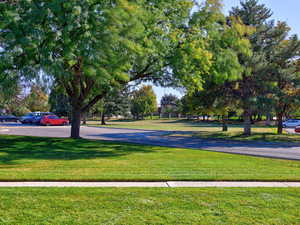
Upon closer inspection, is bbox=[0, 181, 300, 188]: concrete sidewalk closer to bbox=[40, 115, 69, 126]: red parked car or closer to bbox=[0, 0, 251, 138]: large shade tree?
bbox=[0, 0, 251, 138]: large shade tree

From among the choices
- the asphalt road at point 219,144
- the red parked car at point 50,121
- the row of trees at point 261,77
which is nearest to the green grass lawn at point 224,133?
the row of trees at point 261,77

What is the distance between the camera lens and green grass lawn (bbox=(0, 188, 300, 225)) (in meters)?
4.80

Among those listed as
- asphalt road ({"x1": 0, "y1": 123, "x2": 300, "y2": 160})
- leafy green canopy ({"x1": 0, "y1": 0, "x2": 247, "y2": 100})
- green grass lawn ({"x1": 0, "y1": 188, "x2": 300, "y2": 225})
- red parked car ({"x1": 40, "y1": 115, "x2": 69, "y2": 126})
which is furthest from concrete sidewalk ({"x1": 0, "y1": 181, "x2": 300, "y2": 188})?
red parked car ({"x1": 40, "y1": 115, "x2": 69, "y2": 126})

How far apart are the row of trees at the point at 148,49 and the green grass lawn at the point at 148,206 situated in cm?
640

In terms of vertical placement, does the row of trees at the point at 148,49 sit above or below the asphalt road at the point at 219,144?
above

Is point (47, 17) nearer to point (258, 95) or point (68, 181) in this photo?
point (68, 181)

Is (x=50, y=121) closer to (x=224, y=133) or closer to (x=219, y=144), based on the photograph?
(x=224, y=133)

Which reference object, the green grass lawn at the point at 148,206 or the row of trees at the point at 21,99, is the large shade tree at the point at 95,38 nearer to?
the row of trees at the point at 21,99

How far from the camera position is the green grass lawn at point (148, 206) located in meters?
4.80

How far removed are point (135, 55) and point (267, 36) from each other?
1909cm

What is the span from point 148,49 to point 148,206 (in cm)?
943

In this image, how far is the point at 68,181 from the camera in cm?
756

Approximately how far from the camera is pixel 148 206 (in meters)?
5.45

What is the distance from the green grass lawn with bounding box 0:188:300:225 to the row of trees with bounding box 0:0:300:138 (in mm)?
6396
